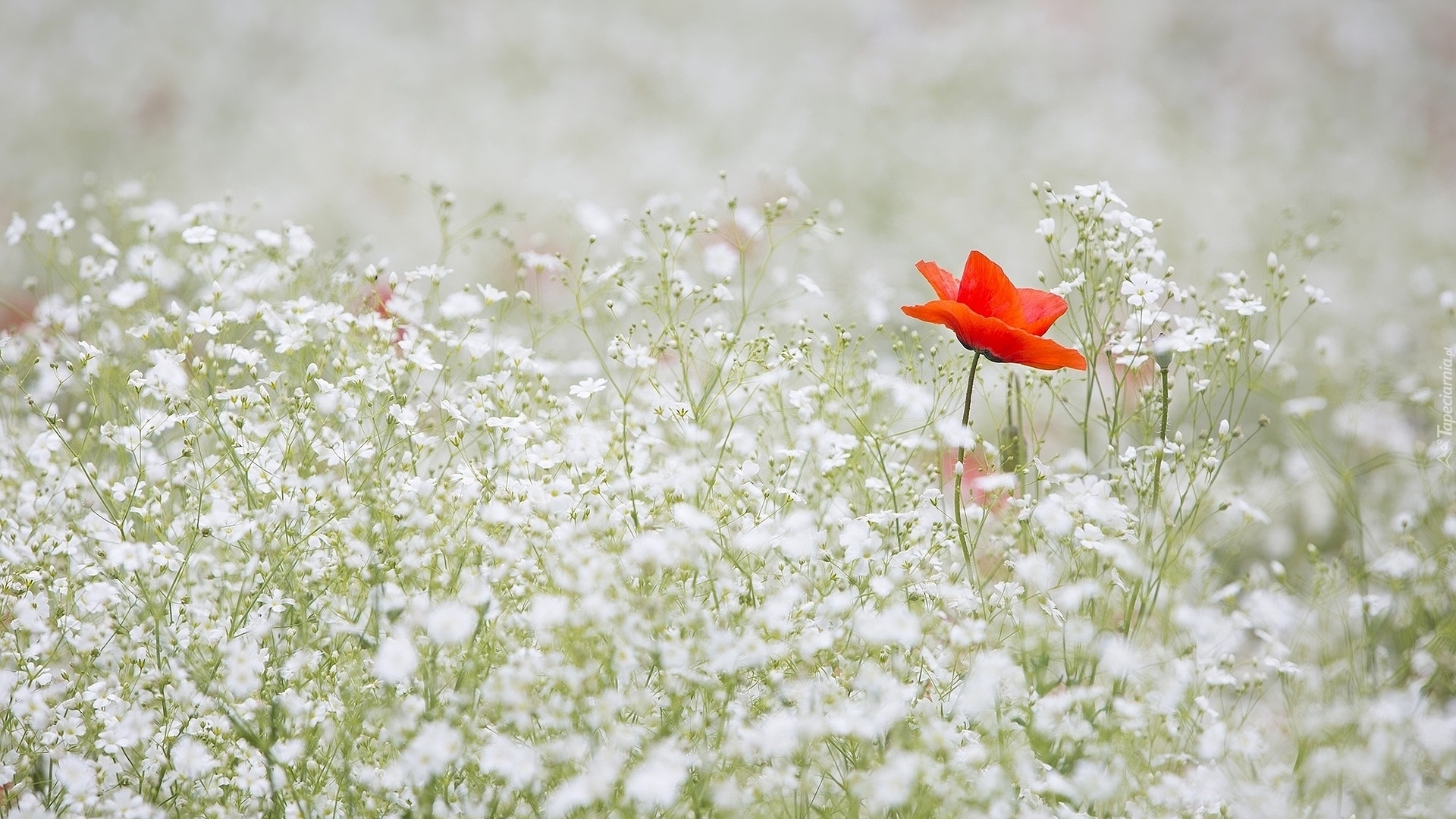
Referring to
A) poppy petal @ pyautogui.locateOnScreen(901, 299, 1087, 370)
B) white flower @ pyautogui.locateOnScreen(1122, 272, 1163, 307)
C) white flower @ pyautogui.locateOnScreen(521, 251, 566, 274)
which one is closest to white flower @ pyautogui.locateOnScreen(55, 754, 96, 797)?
white flower @ pyautogui.locateOnScreen(521, 251, 566, 274)

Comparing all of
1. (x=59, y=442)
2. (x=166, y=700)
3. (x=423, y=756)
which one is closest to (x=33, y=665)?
(x=166, y=700)

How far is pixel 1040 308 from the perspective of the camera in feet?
4.17

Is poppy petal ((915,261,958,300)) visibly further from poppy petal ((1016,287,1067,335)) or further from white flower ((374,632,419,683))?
white flower ((374,632,419,683))

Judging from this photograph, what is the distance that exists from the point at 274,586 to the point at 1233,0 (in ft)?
15.6

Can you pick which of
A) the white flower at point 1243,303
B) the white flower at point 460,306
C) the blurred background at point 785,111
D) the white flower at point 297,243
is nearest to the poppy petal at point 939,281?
the white flower at point 1243,303

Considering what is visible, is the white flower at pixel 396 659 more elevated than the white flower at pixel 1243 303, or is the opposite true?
the white flower at pixel 1243 303

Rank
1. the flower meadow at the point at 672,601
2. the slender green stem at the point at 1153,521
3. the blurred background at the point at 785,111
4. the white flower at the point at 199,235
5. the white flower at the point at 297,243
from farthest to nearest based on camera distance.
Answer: the blurred background at the point at 785,111, the white flower at the point at 297,243, the white flower at the point at 199,235, the slender green stem at the point at 1153,521, the flower meadow at the point at 672,601

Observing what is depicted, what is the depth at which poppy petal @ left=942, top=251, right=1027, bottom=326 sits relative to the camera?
1257 mm

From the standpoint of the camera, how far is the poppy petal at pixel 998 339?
1169 millimetres

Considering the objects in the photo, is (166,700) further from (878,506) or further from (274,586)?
(878,506)

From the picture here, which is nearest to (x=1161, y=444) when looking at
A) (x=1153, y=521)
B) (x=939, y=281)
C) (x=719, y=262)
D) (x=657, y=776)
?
(x=1153, y=521)

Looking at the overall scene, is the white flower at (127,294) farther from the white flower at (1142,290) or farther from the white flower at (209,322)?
the white flower at (1142,290)

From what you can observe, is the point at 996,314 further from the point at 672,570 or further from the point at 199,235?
the point at 199,235

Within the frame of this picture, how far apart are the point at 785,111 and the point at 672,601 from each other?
367cm
